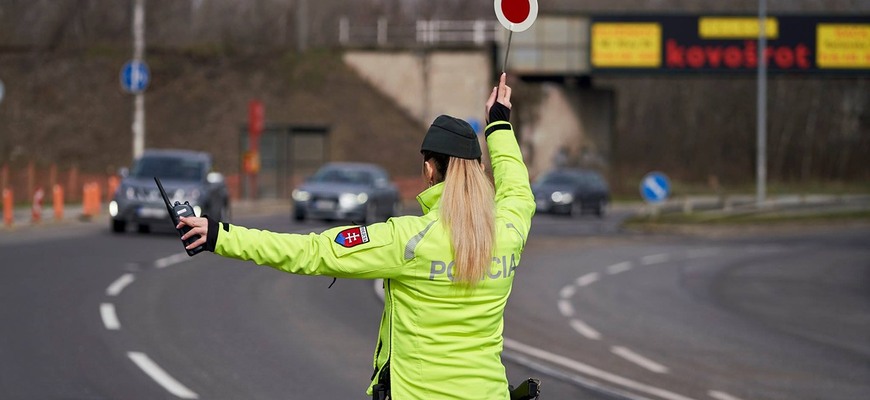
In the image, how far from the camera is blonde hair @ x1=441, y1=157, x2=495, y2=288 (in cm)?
445

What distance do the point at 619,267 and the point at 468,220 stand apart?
61.3 ft

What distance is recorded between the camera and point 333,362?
11070mm

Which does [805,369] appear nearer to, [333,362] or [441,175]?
[333,362]

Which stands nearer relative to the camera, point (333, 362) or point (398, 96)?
point (333, 362)

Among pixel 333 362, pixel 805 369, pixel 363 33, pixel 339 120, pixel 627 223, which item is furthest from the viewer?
pixel 363 33

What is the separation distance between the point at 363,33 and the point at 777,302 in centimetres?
4740

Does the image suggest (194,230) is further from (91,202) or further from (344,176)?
(91,202)

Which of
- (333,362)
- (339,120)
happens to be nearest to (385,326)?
(333,362)

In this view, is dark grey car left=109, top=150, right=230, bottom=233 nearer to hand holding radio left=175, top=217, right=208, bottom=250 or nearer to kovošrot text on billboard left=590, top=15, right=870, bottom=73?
hand holding radio left=175, top=217, right=208, bottom=250

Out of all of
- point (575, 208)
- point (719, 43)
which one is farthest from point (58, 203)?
point (719, 43)

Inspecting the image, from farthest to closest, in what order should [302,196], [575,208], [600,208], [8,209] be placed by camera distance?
[600,208] < [575,208] < [302,196] < [8,209]

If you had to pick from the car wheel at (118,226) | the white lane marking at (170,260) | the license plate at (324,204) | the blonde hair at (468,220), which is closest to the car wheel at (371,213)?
the license plate at (324,204)

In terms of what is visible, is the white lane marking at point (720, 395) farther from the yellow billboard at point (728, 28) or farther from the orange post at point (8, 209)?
the yellow billboard at point (728, 28)

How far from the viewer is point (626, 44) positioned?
2060 inches
